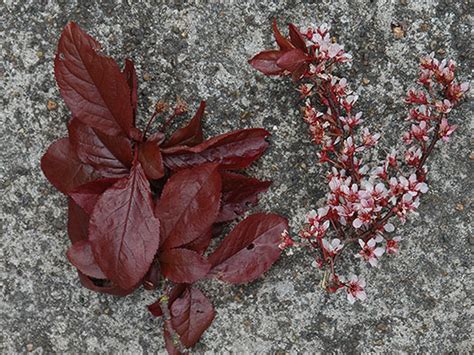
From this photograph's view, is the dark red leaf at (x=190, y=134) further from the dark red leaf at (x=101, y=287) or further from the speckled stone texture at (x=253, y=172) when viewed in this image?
the dark red leaf at (x=101, y=287)

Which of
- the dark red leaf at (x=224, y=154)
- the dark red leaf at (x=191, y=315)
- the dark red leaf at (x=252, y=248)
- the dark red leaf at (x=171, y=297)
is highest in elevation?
the dark red leaf at (x=224, y=154)

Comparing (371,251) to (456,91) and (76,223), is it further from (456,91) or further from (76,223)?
(76,223)

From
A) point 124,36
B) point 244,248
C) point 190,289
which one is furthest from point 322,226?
point 124,36

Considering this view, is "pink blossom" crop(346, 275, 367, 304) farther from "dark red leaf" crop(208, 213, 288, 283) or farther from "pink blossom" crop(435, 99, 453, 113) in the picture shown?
"pink blossom" crop(435, 99, 453, 113)

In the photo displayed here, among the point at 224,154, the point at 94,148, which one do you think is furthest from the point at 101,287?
the point at 224,154

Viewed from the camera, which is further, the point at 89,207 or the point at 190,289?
the point at 190,289

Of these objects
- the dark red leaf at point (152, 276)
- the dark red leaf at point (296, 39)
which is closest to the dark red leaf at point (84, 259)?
the dark red leaf at point (152, 276)

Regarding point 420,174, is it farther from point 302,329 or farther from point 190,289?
point 190,289

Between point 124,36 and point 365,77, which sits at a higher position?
point 124,36
